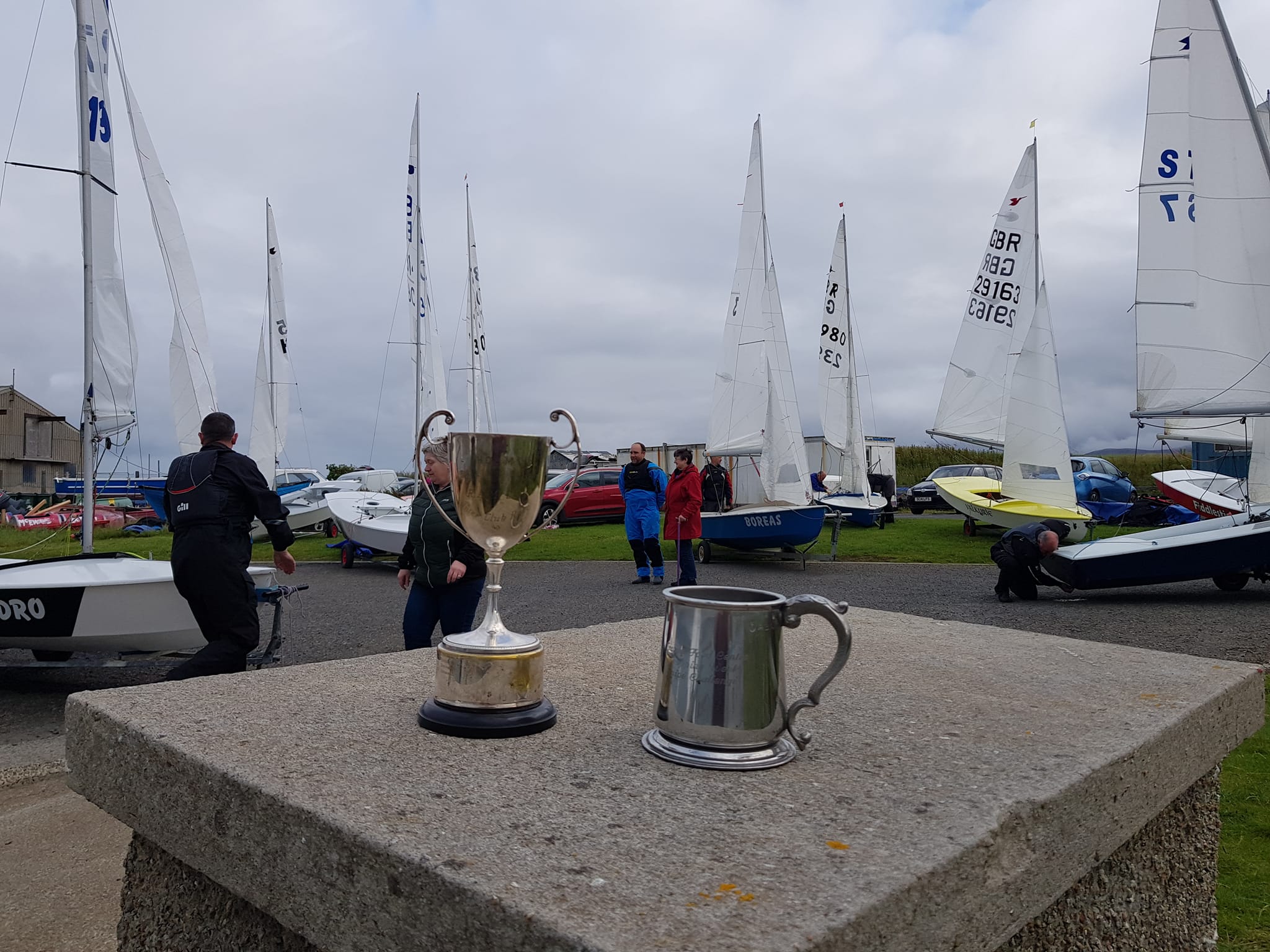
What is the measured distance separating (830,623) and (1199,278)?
975 cm

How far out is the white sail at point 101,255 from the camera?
7152 mm

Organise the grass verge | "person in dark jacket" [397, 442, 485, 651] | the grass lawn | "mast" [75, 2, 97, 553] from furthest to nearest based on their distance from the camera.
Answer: "mast" [75, 2, 97, 553] → "person in dark jacket" [397, 442, 485, 651] → the grass lawn → the grass verge

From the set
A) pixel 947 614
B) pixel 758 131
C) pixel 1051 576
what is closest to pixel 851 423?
pixel 758 131

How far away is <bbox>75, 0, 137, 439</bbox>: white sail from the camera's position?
282 inches

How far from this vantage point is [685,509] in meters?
10.3

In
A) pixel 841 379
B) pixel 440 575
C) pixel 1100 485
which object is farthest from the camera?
pixel 1100 485

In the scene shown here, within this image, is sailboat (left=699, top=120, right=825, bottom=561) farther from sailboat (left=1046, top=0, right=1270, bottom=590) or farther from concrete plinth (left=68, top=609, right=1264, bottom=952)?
concrete plinth (left=68, top=609, right=1264, bottom=952)

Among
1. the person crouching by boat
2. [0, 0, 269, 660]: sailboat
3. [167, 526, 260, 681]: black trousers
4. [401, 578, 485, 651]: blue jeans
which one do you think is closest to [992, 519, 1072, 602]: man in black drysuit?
the person crouching by boat

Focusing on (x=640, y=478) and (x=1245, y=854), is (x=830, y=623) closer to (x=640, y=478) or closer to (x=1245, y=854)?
(x=1245, y=854)

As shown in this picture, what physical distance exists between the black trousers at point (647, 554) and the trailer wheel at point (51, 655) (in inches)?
245

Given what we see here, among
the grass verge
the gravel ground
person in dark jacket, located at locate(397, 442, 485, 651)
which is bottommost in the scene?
the gravel ground

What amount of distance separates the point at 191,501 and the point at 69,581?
60.6 inches

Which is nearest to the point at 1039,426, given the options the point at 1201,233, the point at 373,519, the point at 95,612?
the point at 1201,233

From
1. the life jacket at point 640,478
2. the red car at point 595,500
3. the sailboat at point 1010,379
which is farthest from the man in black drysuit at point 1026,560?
the red car at point 595,500
